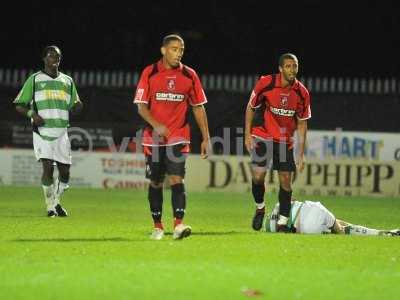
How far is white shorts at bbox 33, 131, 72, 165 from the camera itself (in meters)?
15.3

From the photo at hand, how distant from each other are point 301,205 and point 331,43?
16.4m

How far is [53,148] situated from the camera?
15.3 meters

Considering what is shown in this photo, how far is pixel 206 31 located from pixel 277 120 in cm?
1622

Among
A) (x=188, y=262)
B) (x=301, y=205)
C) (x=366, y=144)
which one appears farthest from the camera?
(x=366, y=144)

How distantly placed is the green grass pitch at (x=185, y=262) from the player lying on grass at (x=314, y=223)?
47 cm

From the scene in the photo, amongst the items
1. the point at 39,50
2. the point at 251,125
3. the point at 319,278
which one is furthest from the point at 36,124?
the point at 39,50

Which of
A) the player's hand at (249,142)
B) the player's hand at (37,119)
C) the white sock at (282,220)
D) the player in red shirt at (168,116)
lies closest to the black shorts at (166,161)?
the player in red shirt at (168,116)

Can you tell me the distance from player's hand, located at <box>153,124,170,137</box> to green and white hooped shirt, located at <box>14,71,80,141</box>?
13.0 ft

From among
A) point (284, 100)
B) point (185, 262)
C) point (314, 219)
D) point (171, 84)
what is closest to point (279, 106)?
point (284, 100)

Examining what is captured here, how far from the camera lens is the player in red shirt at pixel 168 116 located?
11.7 meters

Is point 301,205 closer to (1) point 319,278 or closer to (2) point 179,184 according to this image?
(2) point 179,184

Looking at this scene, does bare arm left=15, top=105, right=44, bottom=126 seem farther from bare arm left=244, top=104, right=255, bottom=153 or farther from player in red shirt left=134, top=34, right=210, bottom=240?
player in red shirt left=134, top=34, right=210, bottom=240

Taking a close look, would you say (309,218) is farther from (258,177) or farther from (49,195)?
(49,195)

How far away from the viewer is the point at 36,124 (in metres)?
15.2
